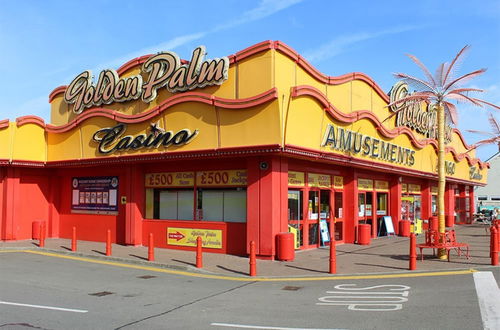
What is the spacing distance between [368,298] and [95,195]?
14.7 m

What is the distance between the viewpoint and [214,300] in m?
9.68

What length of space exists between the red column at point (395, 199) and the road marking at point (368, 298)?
14277mm

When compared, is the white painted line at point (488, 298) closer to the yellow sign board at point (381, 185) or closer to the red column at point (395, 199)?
the yellow sign board at point (381, 185)

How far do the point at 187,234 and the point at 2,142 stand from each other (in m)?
9.04

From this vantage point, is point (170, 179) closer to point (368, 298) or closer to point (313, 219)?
point (313, 219)

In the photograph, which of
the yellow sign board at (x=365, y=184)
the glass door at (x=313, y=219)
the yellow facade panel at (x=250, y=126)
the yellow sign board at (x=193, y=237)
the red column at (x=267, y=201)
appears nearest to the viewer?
the yellow facade panel at (x=250, y=126)

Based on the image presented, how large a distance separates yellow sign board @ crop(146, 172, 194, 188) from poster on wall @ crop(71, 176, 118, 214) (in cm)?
195

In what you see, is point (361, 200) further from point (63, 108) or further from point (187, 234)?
point (63, 108)

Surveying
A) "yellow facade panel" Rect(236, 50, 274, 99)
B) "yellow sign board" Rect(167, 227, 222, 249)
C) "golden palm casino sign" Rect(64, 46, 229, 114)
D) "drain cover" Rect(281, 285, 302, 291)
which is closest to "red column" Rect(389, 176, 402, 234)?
"yellow sign board" Rect(167, 227, 222, 249)

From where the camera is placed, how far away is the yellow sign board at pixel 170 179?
17922mm

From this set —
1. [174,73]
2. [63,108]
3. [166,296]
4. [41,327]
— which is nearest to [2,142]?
[63,108]

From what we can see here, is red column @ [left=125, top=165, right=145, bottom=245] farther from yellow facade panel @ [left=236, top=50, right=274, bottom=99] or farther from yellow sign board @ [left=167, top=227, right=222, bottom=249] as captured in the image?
yellow facade panel @ [left=236, top=50, right=274, bottom=99]

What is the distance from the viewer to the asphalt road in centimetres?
769

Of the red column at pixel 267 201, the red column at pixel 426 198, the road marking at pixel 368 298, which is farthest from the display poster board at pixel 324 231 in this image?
the red column at pixel 426 198
